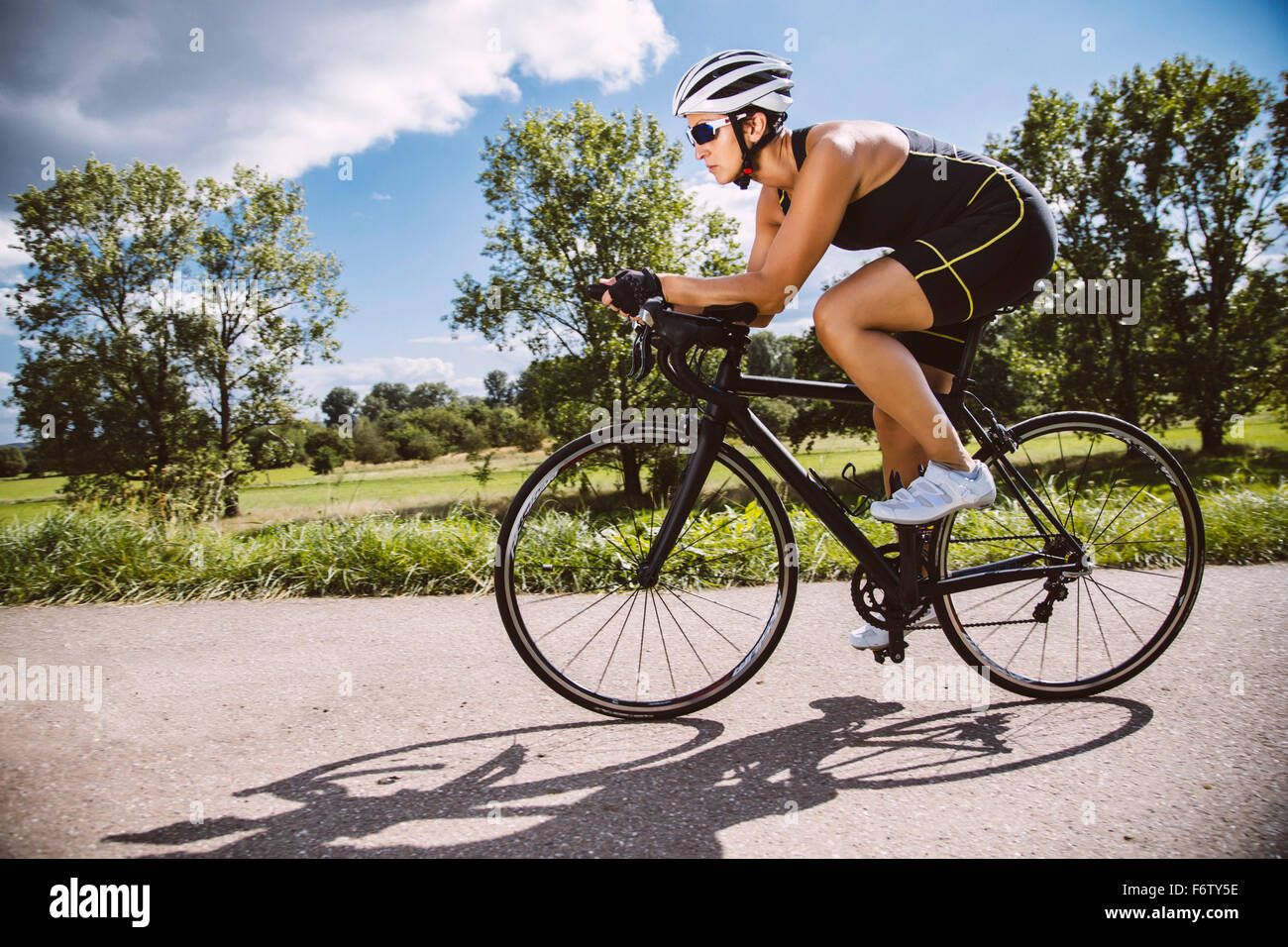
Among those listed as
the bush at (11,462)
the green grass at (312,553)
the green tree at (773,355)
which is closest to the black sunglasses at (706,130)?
the green grass at (312,553)

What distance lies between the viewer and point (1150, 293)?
2478 centimetres

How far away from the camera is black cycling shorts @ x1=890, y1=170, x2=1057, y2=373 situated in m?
2.39

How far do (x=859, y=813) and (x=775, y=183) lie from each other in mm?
2108

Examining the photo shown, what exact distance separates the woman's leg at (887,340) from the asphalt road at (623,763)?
1068 millimetres

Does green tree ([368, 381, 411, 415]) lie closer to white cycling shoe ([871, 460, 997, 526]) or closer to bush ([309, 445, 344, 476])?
bush ([309, 445, 344, 476])

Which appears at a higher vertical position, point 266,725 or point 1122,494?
point 1122,494

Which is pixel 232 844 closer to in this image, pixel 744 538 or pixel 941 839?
pixel 941 839

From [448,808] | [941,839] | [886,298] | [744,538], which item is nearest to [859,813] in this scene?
[941,839]

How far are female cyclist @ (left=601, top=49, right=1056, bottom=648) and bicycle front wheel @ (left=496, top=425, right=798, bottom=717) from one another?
1.77ft

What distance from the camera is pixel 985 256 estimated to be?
242cm

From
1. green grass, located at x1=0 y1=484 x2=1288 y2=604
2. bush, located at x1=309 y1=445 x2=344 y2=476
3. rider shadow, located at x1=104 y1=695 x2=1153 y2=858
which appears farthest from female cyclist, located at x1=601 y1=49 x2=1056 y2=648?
bush, located at x1=309 y1=445 x2=344 y2=476

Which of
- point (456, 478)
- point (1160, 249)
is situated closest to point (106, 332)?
point (456, 478)
